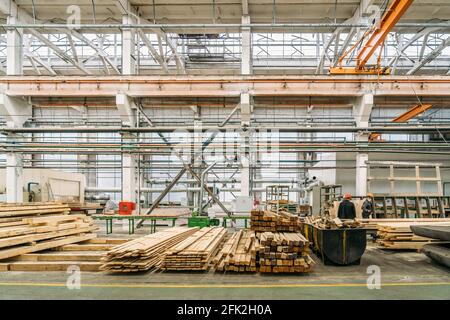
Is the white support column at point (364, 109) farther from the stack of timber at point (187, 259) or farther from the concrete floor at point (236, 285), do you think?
the stack of timber at point (187, 259)

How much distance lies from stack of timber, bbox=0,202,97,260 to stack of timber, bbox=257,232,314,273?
5444mm

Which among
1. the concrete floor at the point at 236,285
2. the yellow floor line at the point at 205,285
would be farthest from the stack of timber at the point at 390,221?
the yellow floor line at the point at 205,285

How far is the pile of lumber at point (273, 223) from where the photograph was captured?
8359 mm

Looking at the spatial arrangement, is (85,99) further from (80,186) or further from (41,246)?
(80,186)

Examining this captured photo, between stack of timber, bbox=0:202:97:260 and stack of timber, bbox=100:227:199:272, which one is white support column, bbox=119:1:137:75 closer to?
stack of timber, bbox=0:202:97:260

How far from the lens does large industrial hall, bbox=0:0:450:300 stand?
6520mm

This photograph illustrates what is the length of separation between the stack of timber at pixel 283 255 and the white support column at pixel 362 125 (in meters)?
8.49

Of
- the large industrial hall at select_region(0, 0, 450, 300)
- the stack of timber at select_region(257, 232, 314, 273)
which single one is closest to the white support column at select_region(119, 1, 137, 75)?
the large industrial hall at select_region(0, 0, 450, 300)

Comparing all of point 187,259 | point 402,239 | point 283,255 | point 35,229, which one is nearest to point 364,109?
point 402,239

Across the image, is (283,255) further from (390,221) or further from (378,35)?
(378,35)

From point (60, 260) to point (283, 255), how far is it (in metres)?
5.08

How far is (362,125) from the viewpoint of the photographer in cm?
1401

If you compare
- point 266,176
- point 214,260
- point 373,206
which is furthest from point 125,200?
point 266,176
